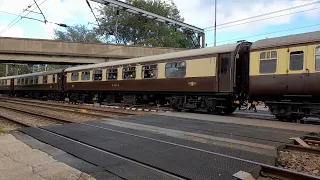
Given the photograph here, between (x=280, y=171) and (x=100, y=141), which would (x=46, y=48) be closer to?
(x=100, y=141)

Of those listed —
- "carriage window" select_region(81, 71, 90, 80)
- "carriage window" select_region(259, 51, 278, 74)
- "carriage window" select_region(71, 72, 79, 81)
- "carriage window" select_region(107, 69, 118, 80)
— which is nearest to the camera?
"carriage window" select_region(259, 51, 278, 74)

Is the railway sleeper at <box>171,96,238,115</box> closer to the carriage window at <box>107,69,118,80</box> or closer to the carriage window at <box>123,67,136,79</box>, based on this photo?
the carriage window at <box>123,67,136,79</box>

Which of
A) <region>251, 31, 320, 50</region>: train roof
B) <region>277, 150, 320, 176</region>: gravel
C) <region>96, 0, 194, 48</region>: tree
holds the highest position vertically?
<region>96, 0, 194, 48</region>: tree

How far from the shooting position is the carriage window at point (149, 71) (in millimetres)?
16609

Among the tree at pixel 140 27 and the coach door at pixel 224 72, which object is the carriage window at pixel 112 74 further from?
the tree at pixel 140 27

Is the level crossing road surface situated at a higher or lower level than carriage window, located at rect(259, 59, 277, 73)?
lower

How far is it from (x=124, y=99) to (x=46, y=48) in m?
18.3

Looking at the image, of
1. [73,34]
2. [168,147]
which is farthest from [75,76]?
[73,34]

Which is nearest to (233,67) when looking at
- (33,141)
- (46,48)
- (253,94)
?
(253,94)

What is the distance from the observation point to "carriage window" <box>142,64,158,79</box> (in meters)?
16.6

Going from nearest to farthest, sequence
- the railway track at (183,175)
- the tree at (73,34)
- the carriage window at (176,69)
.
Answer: the railway track at (183,175) < the carriage window at (176,69) < the tree at (73,34)

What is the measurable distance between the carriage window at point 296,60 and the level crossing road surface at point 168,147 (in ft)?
10.8

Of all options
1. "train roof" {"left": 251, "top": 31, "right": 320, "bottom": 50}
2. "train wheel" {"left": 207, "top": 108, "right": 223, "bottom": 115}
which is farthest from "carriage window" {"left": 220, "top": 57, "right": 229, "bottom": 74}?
"train wheel" {"left": 207, "top": 108, "right": 223, "bottom": 115}

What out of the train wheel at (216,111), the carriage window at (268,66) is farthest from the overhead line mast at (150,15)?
the carriage window at (268,66)
